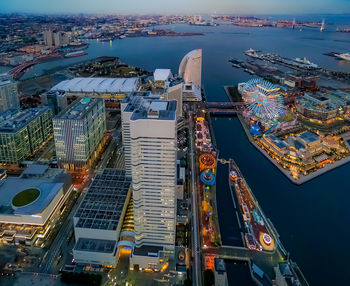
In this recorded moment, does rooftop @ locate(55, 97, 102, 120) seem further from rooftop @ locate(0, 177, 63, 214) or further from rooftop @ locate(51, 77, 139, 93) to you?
rooftop @ locate(51, 77, 139, 93)

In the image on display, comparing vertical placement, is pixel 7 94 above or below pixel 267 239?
above

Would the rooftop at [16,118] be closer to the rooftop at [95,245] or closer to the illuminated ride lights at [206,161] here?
the rooftop at [95,245]

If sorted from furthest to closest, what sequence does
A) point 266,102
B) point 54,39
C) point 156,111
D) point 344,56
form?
point 54,39, point 344,56, point 266,102, point 156,111

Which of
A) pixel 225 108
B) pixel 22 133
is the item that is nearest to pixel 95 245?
pixel 22 133

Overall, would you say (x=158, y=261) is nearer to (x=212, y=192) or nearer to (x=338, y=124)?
(x=212, y=192)

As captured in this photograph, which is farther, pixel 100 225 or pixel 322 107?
pixel 322 107

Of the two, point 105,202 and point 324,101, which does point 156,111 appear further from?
point 324,101

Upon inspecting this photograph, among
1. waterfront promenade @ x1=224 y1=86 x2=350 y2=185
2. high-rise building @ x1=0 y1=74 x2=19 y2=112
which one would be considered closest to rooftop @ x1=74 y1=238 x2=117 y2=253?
waterfront promenade @ x1=224 y1=86 x2=350 y2=185

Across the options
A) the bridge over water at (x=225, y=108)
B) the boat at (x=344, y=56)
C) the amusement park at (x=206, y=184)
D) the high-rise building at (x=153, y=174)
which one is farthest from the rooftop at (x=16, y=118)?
the boat at (x=344, y=56)


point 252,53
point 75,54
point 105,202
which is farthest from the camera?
point 252,53
